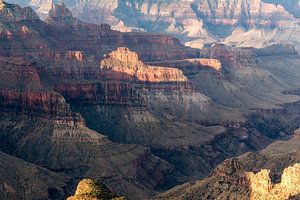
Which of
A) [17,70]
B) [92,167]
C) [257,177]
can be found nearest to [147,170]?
[92,167]

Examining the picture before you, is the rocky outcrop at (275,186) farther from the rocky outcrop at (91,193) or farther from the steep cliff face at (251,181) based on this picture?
the rocky outcrop at (91,193)

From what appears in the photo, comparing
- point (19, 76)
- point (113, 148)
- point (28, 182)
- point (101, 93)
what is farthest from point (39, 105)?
point (28, 182)

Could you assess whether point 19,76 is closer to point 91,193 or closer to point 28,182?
point 28,182

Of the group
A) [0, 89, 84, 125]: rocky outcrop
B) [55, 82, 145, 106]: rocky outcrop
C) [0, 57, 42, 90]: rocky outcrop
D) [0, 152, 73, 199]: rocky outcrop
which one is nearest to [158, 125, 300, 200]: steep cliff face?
[0, 152, 73, 199]: rocky outcrop

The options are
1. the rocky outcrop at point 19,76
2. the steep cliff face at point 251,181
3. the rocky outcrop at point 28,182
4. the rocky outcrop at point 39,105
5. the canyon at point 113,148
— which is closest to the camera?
the steep cliff face at point 251,181

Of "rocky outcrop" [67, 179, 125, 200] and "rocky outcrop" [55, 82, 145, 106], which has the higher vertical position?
"rocky outcrop" [67, 179, 125, 200]

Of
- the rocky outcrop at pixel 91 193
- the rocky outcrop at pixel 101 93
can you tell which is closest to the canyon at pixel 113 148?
the rocky outcrop at pixel 101 93

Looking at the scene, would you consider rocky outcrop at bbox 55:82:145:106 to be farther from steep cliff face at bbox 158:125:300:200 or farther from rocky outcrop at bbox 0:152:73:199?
steep cliff face at bbox 158:125:300:200

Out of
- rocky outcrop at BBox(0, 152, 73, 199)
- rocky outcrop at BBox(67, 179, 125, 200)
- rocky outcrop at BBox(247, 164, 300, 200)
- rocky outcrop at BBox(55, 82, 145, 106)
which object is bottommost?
rocky outcrop at BBox(0, 152, 73, 199)

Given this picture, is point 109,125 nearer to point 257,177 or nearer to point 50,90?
point 50,90
